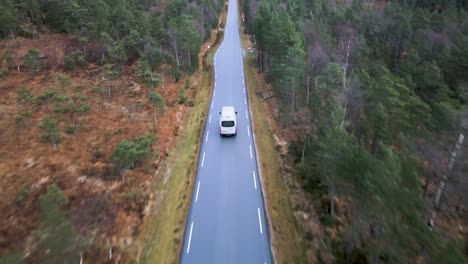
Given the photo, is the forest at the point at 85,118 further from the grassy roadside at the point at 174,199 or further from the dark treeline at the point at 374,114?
the dark treeline at the point at 374,114

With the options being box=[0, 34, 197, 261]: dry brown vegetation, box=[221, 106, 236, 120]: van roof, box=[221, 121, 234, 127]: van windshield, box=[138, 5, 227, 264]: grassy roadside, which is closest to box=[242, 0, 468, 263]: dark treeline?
box=[221, 106, 236, 120]: van roof

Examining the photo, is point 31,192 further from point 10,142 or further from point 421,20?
point 421,20

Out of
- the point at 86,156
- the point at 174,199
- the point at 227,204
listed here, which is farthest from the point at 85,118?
the point at 227,204

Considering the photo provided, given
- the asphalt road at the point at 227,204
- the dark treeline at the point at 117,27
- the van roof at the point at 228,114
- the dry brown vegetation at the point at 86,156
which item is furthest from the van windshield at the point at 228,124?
the dark treeline at the point at 117,27

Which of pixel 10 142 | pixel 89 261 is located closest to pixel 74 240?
pixel 89 261

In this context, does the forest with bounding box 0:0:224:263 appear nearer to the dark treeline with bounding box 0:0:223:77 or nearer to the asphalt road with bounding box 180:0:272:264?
the dark treeline with bounding box 0:0:223:77
